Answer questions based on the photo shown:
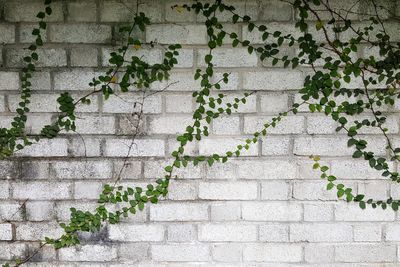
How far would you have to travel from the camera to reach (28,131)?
2.44 m

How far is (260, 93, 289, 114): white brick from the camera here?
239cm

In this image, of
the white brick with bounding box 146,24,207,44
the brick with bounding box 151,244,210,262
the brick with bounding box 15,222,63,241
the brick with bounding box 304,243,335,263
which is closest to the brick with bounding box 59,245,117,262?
the brick with bounding box 15,222,63,241

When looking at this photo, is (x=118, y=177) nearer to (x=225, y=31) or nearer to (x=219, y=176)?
(x=219, y=176)

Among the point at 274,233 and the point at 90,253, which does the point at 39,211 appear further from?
the point at 274,233

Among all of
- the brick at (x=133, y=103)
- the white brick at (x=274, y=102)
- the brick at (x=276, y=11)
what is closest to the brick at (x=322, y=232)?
the white brick at (x=274, y=102)

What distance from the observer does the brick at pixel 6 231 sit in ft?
8.16

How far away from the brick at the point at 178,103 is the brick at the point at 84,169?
0.43 m

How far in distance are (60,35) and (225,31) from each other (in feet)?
2.71

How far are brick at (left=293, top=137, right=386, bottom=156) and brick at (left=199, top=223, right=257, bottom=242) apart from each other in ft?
1.56

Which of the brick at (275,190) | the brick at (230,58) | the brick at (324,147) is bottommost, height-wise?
the brick at (275,190)

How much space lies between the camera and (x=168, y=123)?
2.42m

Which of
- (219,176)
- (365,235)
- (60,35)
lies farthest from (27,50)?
(365,235)

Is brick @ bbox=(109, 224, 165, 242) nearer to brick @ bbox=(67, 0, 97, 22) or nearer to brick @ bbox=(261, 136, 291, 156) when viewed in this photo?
brick @ bbox=(261, 136, 291, 156)

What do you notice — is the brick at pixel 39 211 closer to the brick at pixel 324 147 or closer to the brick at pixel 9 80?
the brick at pixel 9 80
